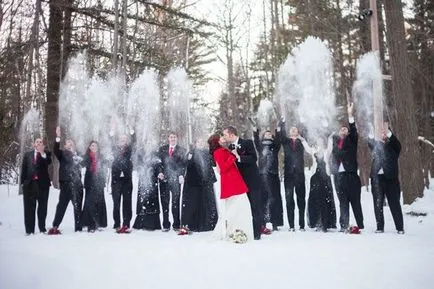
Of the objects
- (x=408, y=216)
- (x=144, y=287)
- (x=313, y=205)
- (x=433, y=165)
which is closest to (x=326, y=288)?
(x=144, y=287)

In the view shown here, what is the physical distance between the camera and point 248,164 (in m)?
8.38

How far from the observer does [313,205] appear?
962cm

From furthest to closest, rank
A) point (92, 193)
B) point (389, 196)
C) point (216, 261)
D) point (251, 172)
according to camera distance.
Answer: point (92, 193) → point (389, 196) → point (251, 172) → point (216, 261)

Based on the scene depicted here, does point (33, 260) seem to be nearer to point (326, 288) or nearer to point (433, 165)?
point (326, 288)

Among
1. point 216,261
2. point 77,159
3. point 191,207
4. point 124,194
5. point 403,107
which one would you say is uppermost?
point 403,107

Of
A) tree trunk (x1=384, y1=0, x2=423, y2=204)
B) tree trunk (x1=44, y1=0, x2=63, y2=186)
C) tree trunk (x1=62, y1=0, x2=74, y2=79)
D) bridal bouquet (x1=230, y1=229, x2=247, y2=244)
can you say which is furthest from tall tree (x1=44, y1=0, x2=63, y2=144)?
tree trunk (x1=384, y1=0, x2=423, y2=204)

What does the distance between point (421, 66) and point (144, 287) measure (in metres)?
22.8

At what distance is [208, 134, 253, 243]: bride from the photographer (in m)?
7.83

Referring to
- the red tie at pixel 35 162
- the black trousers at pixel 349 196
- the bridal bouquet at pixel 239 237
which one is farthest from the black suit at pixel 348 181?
the red tie at pixel 35 162

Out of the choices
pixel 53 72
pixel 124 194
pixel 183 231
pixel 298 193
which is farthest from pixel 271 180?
pixel 53 72

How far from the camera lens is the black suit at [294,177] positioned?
9453 millimetres

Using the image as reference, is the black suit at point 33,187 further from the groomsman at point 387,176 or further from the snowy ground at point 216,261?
the groomsman at point 387,176

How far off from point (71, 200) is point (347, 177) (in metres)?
5.93

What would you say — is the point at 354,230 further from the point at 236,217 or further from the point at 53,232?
the point at 53,232
